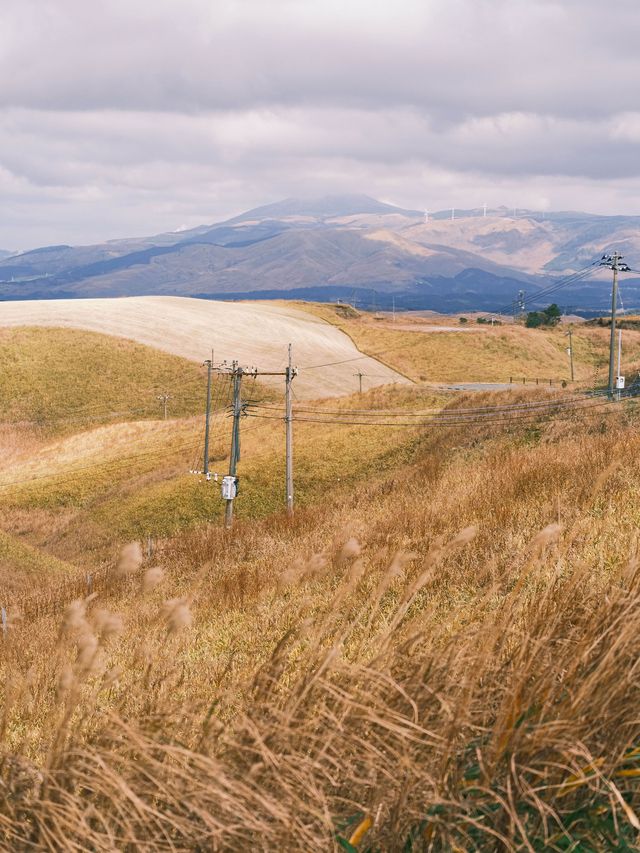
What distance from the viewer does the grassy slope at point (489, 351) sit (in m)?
132

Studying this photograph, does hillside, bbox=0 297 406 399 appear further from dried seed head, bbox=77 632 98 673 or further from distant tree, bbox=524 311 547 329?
dried seed head, bbox=77 632 98 673

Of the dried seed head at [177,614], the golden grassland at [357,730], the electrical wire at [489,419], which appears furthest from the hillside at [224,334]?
the dried seed head at [177,614]

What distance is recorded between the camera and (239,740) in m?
3.00

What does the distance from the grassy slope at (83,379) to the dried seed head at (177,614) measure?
300 ft

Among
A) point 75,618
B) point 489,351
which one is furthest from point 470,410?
point 489,351

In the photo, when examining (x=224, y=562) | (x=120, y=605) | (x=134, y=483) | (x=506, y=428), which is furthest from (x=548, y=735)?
(x=134, y=483)

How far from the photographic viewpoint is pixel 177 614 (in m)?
2.83

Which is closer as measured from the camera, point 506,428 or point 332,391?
point 506,428

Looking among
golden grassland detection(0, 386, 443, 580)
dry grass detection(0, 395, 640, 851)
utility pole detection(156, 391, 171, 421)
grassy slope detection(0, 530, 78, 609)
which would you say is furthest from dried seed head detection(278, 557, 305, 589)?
utility pole detection(156, 391, 171, 421)

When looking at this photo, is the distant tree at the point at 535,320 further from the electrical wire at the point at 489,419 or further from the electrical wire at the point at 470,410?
the electrical wire at the point at 489,419

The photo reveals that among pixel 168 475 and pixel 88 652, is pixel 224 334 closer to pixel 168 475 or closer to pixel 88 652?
pixel 168 475

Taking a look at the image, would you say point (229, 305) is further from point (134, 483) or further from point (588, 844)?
point (588, 844)

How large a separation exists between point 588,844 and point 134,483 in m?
63.3

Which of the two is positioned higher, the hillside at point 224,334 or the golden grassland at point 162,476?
the hillside at point 224,334
